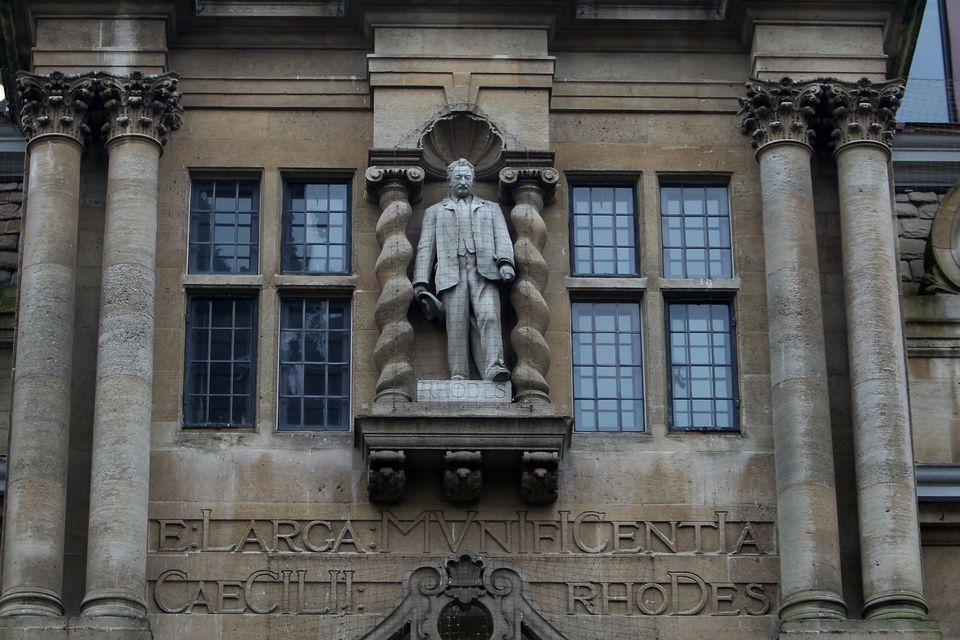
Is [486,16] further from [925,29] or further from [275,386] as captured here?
[925,29]

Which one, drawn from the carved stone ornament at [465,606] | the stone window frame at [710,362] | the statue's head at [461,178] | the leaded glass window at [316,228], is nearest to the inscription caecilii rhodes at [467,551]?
the carved stone ornament at [465,606]

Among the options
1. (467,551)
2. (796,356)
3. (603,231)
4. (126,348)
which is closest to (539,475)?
(467,551)

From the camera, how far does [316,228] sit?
95.1ft

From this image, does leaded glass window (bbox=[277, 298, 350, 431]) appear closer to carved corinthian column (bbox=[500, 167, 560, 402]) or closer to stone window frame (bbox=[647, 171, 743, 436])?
carved corinthian column (bbox=[500, 167, 560, 402])

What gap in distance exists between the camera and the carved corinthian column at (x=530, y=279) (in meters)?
27.7

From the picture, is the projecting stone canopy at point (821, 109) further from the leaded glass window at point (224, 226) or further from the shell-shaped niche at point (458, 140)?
the leaded glass window at point (224, 226)

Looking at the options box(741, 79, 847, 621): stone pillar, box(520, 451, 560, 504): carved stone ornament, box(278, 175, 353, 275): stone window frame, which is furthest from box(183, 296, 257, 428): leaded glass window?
box(741, 79, 847, 621): stone pillar

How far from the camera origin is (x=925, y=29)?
35156 millimetres

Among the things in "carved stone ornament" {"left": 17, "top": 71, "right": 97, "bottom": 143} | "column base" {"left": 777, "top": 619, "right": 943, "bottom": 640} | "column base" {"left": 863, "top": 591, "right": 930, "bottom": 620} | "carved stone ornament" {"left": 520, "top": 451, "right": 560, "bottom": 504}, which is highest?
"carved stone ornament" {"left": 17, "top": 71, "right": 97, "bottom": 143}

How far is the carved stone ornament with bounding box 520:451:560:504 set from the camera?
27219 mm

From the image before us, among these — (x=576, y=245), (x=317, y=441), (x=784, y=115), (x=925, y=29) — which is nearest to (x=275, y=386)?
(x=317, y=441)

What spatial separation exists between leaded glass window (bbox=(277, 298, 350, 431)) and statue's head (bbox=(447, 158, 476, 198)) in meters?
1.52

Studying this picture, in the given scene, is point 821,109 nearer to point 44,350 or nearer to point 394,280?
point 394,280

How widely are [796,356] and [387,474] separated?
3992 millimetres
